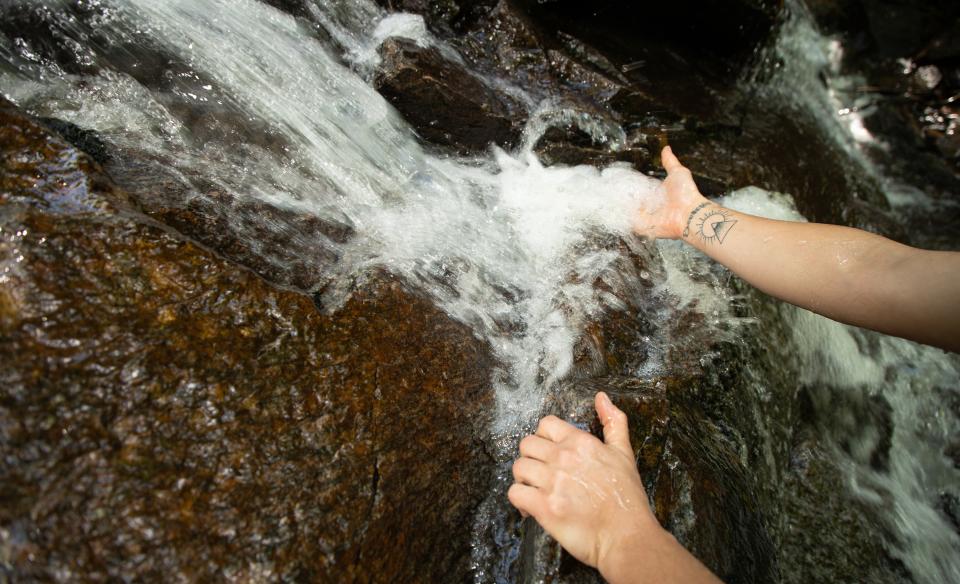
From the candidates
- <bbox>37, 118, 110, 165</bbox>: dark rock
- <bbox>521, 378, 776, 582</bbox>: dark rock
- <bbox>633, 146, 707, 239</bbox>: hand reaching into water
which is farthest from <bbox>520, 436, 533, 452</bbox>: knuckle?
<bbox>37, 118, 110, 165</bbox>: dark rock

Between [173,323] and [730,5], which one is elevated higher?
[730,5]

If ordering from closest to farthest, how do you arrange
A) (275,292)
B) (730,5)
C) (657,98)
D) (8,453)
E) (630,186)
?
(8,453)
(275,292)
(630,186)
(657,98)
(730,5)

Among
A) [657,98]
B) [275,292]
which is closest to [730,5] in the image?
[657,98]

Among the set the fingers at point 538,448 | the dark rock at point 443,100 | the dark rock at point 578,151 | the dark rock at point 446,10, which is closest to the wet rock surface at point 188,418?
the fingers at point 538,448

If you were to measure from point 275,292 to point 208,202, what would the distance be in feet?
2.30

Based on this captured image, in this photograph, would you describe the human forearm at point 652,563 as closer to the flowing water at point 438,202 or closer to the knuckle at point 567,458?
the knuckle at point 567,458

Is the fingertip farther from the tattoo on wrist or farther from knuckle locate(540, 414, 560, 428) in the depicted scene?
the tattoo on wrist

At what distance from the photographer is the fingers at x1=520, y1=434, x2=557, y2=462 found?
1.84 metres

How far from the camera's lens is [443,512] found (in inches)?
79.5

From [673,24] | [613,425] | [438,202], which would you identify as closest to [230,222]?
[438,202]

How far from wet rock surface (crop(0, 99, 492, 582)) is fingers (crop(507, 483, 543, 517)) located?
345 millimetres

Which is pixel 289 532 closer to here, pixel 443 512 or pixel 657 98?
pixel 443 512

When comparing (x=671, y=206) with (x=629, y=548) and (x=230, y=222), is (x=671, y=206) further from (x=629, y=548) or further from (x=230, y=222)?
(x=230, y=222)

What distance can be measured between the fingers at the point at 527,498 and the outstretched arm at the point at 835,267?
1577mm
